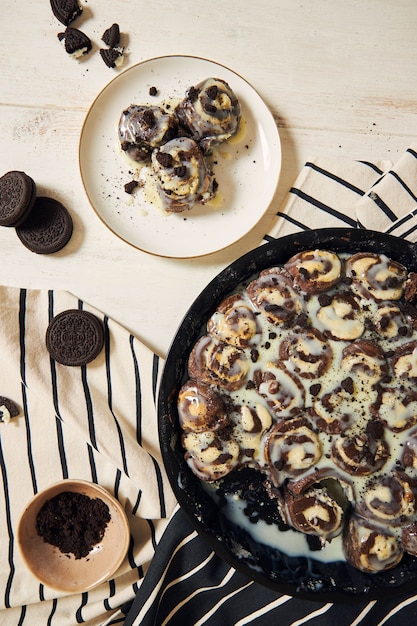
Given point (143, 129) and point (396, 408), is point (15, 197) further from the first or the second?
point (396, 408)

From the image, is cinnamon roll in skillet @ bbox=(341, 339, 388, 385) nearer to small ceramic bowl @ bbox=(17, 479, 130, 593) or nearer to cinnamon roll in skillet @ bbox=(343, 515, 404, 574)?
cinnamon roll in skillet @ bbox=(343, 515, 404, 574)

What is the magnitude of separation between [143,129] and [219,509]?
1164 millimetres

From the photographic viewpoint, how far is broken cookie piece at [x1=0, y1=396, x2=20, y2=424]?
Answer: 1.95m

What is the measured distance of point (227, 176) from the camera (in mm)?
1932

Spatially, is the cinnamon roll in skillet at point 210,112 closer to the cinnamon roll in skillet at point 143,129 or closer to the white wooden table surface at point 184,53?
the cinnamon roll in skillet at point 143,129

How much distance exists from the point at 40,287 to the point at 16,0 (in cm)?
96

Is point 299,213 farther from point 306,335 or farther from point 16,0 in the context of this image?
point 16,0

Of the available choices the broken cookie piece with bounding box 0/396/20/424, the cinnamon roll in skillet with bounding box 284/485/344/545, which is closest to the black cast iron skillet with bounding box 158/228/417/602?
the cinnamon roll in skillet with bounding box 284/485/344/545

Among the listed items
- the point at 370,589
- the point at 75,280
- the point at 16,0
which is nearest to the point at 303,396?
the point at 370,589

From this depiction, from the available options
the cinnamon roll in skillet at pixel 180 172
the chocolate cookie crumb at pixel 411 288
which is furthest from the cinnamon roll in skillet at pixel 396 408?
the cinnamon roll in skillet at pixel 180 172

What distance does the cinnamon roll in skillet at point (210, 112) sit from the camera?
1806mm

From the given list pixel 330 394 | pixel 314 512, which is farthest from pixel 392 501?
pixel 330 394

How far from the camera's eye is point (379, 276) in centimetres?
166

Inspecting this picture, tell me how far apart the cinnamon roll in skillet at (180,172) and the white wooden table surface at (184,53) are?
22 centimetres
